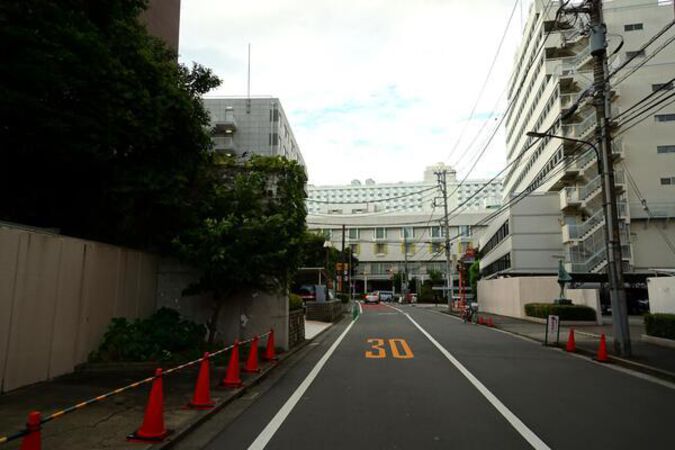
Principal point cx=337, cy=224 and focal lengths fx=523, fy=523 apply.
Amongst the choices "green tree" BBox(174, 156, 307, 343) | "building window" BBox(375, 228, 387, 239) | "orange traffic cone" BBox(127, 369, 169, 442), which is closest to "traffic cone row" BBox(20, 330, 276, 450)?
"orange traffic cone" BBox(127, 369, 169, 442)

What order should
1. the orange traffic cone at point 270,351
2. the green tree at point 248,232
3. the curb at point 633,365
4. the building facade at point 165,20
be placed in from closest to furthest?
the curb at point 633,365 → the green tree at point 248,232 → the orange traffic cone at point 270,351 → the building facade at point 165,20

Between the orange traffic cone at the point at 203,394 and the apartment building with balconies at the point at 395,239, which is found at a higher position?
the apartment building with balconies at the point at 395,239

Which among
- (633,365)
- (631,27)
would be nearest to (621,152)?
(631,27)

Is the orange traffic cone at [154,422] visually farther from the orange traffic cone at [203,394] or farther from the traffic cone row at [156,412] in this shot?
the orange traffic cone at [203,394]

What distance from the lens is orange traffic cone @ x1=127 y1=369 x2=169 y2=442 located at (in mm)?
6035

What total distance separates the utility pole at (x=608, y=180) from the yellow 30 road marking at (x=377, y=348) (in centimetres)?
640

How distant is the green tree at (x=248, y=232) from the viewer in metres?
12.3

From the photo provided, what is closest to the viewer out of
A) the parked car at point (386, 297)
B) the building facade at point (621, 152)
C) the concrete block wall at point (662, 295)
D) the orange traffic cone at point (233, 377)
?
the orange traffic cone at point (233, 377)

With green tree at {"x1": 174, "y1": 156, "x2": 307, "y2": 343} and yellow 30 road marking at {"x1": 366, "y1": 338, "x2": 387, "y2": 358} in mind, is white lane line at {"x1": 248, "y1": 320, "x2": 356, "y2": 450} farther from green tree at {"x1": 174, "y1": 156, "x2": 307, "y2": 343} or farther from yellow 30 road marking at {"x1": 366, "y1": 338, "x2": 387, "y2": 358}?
green tree at {"x1": 174, "y1": 156, "x2": 307, "y2": 343}

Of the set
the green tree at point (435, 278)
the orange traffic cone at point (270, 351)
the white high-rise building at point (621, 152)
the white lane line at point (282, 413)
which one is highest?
the white high-rise building at point (621, 152)

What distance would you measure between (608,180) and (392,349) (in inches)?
316

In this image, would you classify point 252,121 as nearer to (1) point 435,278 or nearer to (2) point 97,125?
(1) point 435,278

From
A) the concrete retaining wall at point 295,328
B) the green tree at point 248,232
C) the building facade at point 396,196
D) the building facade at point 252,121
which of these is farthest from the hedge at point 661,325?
the building facade at point 396,196

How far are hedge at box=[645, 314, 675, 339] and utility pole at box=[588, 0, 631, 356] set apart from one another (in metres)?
2.66
